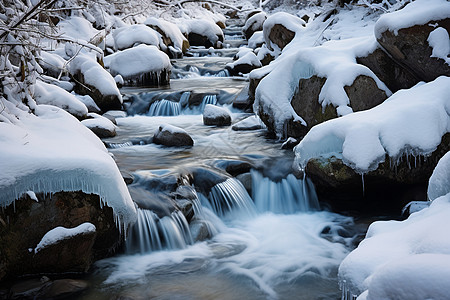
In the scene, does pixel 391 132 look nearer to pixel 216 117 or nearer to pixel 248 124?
pixel 248 124

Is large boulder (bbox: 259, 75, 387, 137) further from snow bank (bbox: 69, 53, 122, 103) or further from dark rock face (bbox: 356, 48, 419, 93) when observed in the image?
snow bank (bbox: 69, 53, 122, 103)

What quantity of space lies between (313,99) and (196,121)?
3.21 m

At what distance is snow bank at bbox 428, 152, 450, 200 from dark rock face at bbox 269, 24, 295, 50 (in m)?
8.53

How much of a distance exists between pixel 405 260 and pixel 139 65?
11.0 m

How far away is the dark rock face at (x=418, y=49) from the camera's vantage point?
222 inches

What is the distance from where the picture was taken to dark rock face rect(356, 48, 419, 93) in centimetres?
621

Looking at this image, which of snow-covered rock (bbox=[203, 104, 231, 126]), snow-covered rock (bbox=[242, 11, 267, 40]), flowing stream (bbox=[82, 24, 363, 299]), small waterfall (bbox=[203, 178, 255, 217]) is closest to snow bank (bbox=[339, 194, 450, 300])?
flowing stream (bbox=[82, 24, 363, 299])

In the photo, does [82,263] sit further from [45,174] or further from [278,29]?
[278,29]

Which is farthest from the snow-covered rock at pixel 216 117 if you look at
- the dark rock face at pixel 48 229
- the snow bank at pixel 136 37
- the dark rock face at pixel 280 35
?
the snow bank at pixel 136 37

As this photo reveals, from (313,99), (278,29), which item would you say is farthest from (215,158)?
(278,29)

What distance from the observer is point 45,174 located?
138 inches

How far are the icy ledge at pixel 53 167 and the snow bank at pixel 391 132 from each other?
8.36 ft

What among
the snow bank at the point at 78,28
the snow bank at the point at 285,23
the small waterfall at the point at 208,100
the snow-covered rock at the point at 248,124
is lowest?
the snow-covered rock at the point at 248,124

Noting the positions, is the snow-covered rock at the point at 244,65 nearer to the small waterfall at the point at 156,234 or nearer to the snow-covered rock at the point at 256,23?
the snow-covered rock at the point at 256,23
